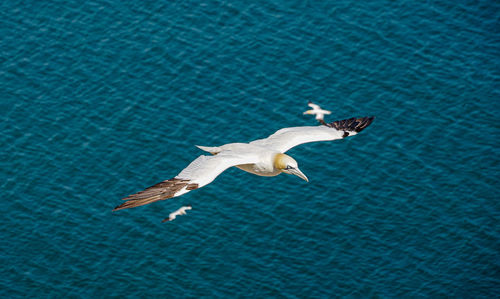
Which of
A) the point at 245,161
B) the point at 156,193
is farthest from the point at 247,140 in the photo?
the point at 156,193

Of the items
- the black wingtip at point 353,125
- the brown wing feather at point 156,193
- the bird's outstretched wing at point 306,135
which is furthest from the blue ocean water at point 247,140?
the brown wing feather at point 156,193

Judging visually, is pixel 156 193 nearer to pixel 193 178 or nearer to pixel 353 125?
pixel 193 178

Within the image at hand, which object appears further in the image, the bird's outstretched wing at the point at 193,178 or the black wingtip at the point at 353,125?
the black wingtip at the point at 353,125

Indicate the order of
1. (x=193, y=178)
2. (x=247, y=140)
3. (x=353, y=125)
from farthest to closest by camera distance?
(x=247, y=140)
(x=353, y=125)
(x=193, y=178)

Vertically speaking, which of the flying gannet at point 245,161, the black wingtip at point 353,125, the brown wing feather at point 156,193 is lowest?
the brown wing feather at point 156,193

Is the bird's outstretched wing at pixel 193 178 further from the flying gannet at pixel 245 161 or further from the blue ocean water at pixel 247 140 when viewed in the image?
the blue ocean water at pixel 247 140

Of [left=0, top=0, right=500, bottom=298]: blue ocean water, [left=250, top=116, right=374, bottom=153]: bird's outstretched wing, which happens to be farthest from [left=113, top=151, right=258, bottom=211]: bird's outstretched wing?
[left=0, top=0, right=500, bottom=298]: blue ocean water

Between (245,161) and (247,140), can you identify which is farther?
(247,140)
